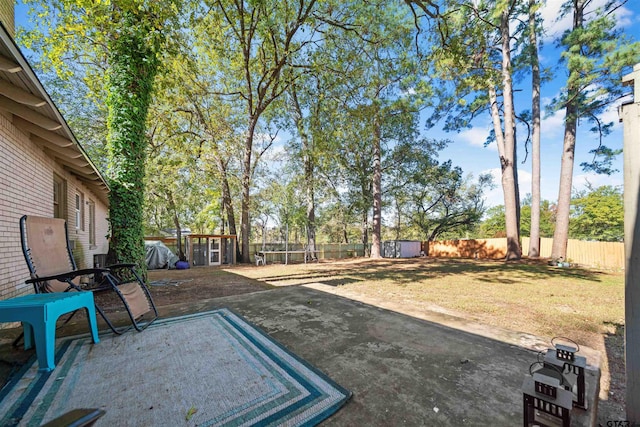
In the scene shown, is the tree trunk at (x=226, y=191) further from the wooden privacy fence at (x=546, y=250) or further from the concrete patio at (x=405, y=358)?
the wooden privacy fence at (x=546, y=250)

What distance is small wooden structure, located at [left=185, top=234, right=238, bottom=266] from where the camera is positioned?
11.6 meters

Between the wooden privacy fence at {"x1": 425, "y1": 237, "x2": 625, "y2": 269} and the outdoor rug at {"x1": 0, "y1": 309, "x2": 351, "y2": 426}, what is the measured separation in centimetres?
1001

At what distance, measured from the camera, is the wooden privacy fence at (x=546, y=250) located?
33.3ft

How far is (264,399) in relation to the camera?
159 centimetres

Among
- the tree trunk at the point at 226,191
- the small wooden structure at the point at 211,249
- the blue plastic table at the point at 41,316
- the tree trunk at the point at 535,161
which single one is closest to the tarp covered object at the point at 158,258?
Result: the small wooden structure at the point at 211,249

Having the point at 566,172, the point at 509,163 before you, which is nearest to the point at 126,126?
the point at 509,163

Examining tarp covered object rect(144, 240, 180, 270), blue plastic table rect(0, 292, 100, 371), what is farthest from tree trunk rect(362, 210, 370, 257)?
blue plastic table rect(0, 292, 100, 371)

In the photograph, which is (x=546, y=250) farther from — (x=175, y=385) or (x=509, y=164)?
(x=175, y=385)

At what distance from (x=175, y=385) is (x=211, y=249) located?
11.1 metres

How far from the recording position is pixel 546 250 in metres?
13.0

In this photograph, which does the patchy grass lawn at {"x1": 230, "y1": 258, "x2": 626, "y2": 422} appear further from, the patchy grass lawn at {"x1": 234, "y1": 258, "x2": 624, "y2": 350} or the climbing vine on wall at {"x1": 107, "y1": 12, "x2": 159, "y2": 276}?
the climbing vine on wall at {"x1": 107, "y1": 12, "x2": 159, "y2": 276}

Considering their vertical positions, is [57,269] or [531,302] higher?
[57,269]

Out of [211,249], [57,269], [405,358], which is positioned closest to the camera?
[405,358]

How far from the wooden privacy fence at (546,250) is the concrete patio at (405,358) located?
8.15 m
